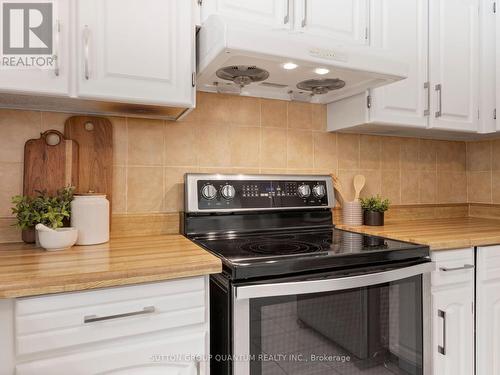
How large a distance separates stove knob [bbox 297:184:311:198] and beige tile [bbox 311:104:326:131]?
0.36m

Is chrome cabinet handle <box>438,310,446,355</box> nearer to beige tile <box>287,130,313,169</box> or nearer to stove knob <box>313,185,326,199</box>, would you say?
stove knob <box>313,185,326,199</box>

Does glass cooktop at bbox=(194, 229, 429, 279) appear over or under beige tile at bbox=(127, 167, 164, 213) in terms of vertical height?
under

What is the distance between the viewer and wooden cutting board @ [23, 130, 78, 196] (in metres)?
1.34

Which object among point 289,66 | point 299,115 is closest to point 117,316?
point 289,66

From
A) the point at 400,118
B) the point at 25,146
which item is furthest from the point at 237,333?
the point at 400,118

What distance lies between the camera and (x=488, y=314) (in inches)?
58.2

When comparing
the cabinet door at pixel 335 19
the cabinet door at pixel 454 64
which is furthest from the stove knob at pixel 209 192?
the cabinet door at pixel 454 64

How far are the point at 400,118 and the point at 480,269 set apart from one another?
2.47 ft

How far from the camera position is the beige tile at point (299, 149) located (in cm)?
181

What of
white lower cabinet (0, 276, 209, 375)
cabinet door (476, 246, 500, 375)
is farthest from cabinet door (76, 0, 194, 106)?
cabinet door (476, 246, 500, 375)

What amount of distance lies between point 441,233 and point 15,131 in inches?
71.5

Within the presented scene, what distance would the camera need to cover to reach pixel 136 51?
3.96 ft

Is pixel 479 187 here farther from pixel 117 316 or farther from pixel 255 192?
pixel 117 316

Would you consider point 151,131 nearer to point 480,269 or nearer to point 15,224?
point 15,224
